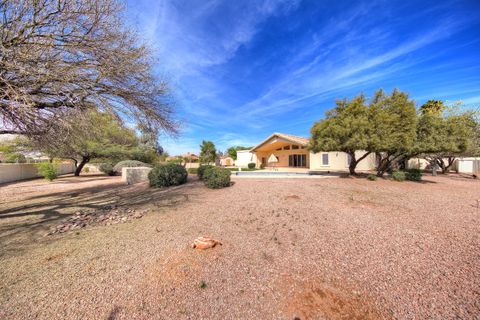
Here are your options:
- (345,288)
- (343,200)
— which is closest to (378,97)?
(343,200)

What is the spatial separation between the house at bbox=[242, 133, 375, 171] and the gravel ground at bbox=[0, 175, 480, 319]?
49.8ft

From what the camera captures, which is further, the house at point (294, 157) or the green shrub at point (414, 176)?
the house at point (294, 157)

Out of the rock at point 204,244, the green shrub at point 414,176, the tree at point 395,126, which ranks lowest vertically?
the rock at point 204,244

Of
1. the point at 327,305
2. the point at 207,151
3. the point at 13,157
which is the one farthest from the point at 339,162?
the point at 13,157

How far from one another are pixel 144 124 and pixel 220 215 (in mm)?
3916

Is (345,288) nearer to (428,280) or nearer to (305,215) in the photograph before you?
(428,280)

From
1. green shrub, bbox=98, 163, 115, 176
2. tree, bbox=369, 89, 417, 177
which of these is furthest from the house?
green shrub, bbox=98, 163, 115, 176

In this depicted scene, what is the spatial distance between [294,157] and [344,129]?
16.0 meters

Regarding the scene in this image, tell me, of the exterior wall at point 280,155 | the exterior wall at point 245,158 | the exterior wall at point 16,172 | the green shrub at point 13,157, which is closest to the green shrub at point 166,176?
the green shrub at point 13,157

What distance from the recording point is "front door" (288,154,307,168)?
26.6 metres

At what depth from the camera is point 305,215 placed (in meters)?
5.76

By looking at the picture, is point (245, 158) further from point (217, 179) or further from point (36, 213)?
point (36, 213)

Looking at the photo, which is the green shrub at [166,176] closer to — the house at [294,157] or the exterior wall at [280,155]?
the house at [294,157]

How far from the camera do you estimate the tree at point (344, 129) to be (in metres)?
11.7
